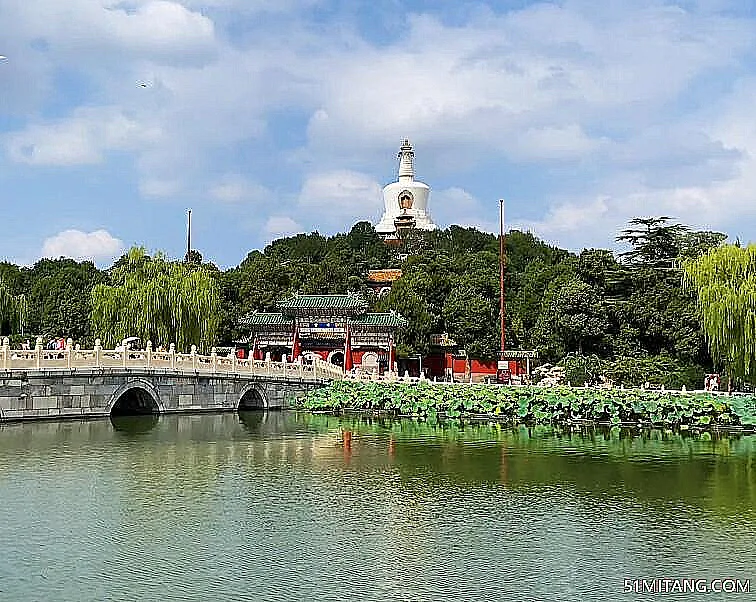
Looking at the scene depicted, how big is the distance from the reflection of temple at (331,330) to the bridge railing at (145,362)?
5.13 m

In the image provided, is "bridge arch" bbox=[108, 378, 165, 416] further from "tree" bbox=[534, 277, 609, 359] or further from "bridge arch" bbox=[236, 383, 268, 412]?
"tree" bbox=[534, 277, 609, 359]

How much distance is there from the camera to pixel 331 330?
38.3m

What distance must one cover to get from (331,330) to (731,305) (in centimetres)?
1673

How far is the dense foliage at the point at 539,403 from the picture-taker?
960 inches

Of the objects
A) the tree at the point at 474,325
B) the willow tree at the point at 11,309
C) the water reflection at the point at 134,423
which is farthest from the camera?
the tree at the point at 474,325

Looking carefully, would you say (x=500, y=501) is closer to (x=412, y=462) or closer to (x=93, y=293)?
(x=412, y=462)

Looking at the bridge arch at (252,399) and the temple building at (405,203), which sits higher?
the temple building at (405,203)

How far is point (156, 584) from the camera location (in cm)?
1053

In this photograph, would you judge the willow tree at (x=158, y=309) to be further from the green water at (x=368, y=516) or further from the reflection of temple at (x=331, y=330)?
the green water at (x=368, y=516)

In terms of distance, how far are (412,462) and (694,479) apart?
525 centimetres

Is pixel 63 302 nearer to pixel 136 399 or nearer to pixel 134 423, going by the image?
pixel 136 399

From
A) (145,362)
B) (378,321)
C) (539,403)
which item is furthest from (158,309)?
(539,403)

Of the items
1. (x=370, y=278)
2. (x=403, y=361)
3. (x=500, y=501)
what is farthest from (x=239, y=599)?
(x=370, y=278)

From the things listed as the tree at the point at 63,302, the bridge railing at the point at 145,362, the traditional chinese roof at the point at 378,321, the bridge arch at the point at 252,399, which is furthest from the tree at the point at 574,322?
the tree at the point at 63,302
